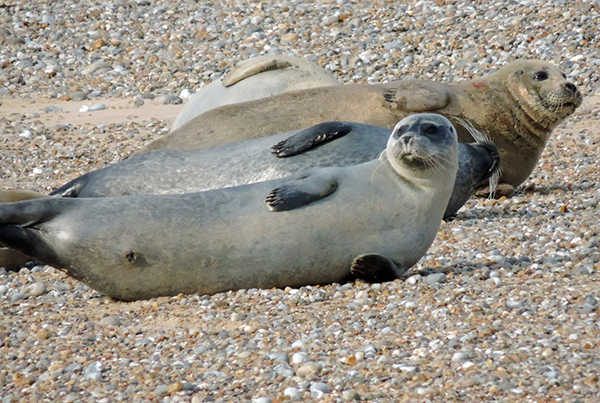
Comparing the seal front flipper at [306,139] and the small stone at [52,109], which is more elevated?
the seal front flipper at [306,139]

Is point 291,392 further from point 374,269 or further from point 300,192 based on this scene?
point 300,192

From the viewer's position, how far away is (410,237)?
15.3ft

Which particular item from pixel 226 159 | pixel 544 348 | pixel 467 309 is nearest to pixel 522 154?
pixel 226 159

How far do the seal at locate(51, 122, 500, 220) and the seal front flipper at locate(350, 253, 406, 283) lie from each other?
4.26 feet

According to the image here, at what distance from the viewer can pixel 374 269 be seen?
4.52 metres

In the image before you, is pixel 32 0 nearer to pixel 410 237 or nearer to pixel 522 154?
pixel 522 154

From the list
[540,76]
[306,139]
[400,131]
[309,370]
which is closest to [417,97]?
[540,76]

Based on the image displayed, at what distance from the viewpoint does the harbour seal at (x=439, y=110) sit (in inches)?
265

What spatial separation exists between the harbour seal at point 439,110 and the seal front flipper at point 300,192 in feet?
6.59

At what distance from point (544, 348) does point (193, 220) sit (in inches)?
76.3

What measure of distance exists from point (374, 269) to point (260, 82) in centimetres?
398

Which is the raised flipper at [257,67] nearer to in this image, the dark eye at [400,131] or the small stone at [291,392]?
the dark eye at [400,131]

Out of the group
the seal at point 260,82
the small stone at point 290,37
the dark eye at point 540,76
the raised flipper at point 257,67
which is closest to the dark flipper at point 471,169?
the dark eye at point 540,76

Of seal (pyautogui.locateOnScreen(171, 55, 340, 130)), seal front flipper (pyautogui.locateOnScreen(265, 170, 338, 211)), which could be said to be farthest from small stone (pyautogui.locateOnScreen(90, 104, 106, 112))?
seal front flipper (pyautogui.locateOnScreen(265, 170, 338, 211))
